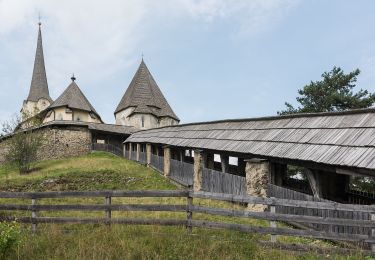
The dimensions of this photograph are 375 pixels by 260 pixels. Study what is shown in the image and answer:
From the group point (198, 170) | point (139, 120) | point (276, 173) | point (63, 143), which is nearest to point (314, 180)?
point (276, 173)

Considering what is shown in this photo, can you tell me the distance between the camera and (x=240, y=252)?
6.43 metres

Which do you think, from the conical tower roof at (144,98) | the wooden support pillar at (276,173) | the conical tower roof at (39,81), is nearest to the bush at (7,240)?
the wooden support pillar at (276,173)

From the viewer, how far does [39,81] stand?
202ft

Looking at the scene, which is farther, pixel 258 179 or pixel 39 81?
pixel 39 81

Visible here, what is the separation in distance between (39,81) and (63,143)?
32391 mm

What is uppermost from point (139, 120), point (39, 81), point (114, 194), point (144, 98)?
point (39, 81)

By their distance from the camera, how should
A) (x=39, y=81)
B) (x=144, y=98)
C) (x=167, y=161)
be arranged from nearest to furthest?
(x=167, y=161), (x=144, y=98), (x=39, y=81)

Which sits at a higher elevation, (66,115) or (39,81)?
(39,81)

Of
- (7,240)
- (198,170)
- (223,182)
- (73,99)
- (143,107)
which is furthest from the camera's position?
(143,107)

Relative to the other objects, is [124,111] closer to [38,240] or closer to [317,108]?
[317,108]

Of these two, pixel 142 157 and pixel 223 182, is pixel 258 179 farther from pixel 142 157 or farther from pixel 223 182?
pixel 142 157

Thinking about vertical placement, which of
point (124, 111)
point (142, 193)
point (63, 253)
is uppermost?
point (124, 111)

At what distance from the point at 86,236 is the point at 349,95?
86.5 feet

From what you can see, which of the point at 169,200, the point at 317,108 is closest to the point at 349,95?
the point at 317,108
